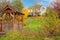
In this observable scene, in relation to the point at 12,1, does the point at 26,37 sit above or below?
below

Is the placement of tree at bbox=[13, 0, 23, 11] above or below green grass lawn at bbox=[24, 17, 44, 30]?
above

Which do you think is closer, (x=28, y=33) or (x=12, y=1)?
(x=28, y=33)

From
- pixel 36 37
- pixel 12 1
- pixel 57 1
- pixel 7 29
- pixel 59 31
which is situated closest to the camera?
pixel 36 37

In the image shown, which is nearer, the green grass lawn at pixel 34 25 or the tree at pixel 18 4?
the green grass lawn at pixel 34 25

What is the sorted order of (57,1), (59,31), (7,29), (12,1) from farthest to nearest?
1. (12,1)
2. (57,1)
3. (7,29)
4. (59,31)

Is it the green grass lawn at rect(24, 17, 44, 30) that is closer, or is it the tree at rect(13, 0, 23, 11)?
the green grass lawn at rect(24, 17, 44, 30)

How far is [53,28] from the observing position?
63.6 ft

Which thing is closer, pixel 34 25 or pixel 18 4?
pixel 34 25

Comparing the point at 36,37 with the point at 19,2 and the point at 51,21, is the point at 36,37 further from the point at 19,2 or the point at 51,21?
the point at 19,2

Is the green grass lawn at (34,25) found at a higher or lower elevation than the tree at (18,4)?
lower

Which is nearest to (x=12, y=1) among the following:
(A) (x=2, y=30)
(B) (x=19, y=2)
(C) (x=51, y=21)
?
(B) (x=19, y=2)

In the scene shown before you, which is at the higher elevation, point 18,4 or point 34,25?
point 18,4

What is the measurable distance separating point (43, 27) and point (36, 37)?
1937mm

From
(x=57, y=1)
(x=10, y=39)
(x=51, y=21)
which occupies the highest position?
(x=57, y=1)
